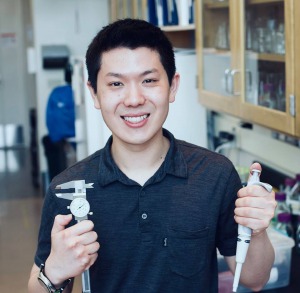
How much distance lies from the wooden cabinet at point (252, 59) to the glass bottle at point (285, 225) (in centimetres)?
36

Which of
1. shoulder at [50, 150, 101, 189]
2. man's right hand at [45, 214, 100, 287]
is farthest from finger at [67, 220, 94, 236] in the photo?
shoulder at [50, 150, 101, 189]

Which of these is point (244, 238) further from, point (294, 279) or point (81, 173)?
point (294, 279)

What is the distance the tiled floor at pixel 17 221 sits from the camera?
14.2 ft

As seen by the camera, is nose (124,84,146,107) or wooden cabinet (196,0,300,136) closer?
nose (124,84,146,107)

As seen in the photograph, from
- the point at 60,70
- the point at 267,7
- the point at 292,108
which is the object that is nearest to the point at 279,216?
the point at 292,108

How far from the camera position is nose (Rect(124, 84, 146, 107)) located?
1442 mm

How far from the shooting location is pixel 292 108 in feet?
6.63

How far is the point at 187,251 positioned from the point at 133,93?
0.36 meters

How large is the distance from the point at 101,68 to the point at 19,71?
7531 millimetres

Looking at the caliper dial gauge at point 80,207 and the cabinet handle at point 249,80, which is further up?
the cabinet handle at point 249,80

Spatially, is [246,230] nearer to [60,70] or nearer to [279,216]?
[279,216]

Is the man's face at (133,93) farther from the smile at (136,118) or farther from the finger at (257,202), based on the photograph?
the finger at (257,202)

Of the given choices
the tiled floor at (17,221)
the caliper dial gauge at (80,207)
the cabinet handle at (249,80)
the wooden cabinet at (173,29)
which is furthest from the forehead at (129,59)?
the tiled floor at (17,221)

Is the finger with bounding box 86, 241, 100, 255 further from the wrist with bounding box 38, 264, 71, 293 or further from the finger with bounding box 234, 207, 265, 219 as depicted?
the finger with bounding box 234, 207, 265, 219
